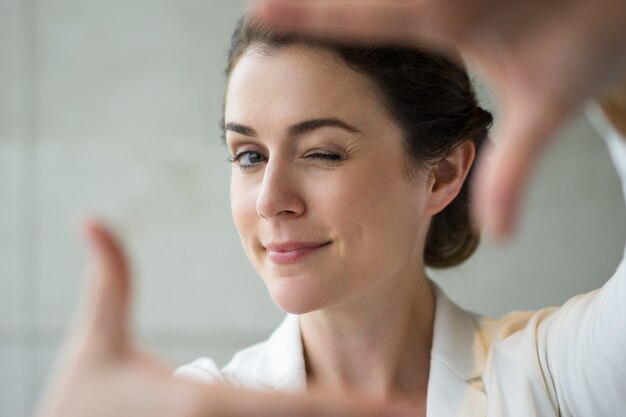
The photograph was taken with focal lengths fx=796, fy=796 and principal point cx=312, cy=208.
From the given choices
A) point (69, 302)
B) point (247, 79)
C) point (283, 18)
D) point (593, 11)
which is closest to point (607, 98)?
point (593, 11)

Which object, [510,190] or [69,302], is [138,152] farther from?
[510,190]

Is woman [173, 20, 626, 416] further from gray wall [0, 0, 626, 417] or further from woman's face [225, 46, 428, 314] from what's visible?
gray wall [0, 0, 626, 417]

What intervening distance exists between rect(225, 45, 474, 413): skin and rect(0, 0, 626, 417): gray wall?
1.09 m

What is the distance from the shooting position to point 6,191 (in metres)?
2.29

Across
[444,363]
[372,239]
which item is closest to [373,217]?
[372,239]

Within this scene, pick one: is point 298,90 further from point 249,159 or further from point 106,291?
point 106,291

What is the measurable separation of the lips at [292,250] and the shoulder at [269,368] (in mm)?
222

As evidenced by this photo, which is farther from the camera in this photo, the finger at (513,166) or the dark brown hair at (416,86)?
the dark brown hair at (416,86)

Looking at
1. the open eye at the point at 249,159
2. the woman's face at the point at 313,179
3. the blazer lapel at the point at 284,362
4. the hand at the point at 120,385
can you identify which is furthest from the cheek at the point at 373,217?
the hand at the point at 120,385

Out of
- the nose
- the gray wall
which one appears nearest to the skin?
the nose

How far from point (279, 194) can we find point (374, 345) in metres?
0.32

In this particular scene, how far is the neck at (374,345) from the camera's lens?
47.6 inches

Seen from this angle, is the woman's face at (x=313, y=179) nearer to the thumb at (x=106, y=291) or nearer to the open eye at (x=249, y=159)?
the open eye at (x=249, y=159)

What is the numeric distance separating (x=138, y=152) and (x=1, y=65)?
1.53 ft
